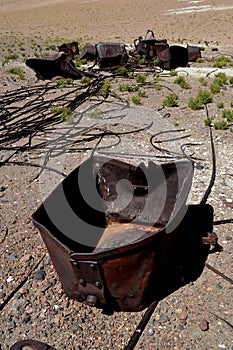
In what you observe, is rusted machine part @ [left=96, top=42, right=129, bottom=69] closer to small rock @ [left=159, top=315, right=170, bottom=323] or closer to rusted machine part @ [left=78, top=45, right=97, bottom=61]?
rusted machine part @ [left=78, top=45, right=97, bottom=61]

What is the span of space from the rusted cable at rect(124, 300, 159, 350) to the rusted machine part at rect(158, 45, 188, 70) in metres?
9.25

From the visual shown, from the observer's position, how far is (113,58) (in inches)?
466

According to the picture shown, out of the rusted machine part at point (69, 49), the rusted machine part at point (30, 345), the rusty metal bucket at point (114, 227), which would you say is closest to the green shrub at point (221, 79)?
the rusted machine part at point (69, 49)

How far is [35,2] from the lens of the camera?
5219cm

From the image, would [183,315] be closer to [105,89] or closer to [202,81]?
[105,89]

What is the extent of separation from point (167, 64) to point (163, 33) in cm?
1054

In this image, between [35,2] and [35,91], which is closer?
[35,91]

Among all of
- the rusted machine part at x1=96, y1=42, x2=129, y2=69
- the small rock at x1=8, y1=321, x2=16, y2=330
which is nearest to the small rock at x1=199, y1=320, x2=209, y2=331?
the small rock at x1=8, y1=321, x2=16, y2=330

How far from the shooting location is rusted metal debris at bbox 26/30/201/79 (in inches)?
428

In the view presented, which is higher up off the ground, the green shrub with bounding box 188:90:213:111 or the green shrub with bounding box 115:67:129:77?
the green shrub with bounding box 115:67:129:77

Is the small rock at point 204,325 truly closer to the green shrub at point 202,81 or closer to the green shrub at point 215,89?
the green shrub at point 215,89

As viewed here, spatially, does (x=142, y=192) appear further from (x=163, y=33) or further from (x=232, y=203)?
(x=163, y=33)

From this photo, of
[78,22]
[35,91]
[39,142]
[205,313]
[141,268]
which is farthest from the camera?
[78,22]

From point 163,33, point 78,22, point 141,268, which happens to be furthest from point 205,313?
point 78,22
